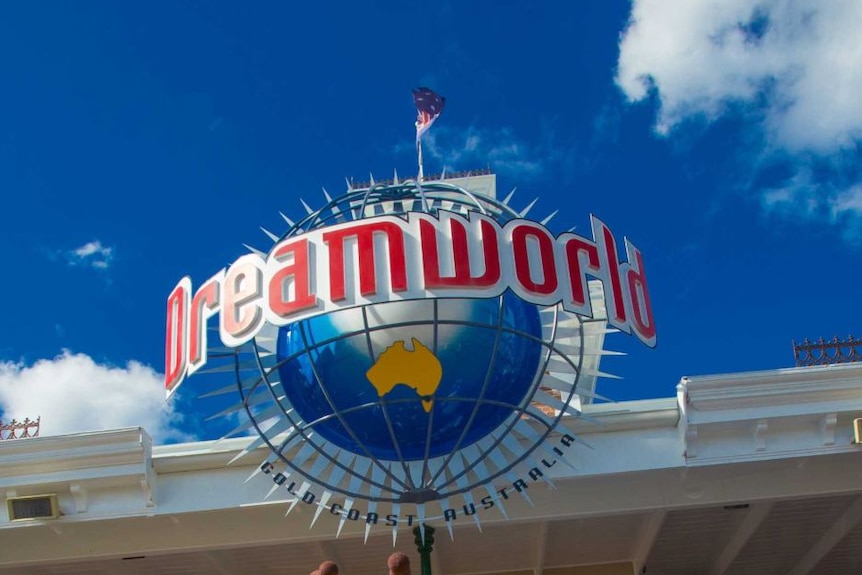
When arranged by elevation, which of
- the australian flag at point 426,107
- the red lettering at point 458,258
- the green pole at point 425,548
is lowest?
the green pole at point 425,548

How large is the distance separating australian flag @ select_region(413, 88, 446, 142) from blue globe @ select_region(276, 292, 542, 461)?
595 cm

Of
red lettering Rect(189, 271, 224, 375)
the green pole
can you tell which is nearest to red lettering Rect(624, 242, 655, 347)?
the green pole

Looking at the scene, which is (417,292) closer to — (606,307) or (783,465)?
(606,307)

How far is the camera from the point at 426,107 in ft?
53.6

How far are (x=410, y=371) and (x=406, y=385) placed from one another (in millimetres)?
165

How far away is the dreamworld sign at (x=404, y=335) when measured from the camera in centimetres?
1041

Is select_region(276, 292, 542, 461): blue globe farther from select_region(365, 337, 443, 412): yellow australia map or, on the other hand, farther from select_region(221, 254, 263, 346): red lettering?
select_region(221, 254, 263, 346): red lettering

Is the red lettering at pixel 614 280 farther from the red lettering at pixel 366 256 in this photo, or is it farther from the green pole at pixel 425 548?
the green pole at pixel 425 548

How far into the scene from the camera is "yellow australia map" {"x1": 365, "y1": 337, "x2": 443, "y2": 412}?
1043cm

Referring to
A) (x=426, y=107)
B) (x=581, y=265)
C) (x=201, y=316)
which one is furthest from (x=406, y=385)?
(x=426, y=107)

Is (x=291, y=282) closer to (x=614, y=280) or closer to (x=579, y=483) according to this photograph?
(x=614, y=280)

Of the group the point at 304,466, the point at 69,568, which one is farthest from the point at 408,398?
the point at 69,568

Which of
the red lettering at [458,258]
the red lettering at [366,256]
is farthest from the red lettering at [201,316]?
the red lettering at [458,258]

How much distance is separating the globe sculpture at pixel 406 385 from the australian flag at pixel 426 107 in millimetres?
4679
